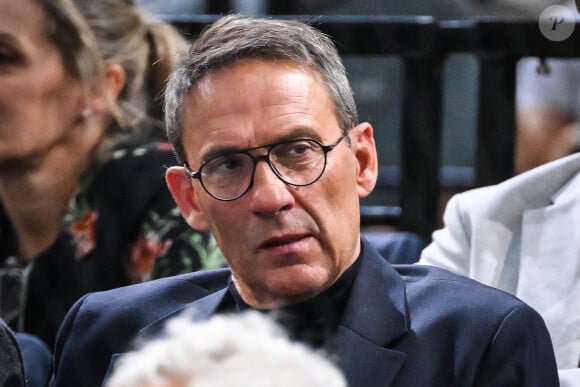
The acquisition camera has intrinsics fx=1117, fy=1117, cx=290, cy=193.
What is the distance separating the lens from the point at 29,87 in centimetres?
265

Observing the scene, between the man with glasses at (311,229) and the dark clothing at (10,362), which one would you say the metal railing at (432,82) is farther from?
the dark clothing at (10,362)

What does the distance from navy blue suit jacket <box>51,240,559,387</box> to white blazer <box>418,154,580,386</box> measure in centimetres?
27

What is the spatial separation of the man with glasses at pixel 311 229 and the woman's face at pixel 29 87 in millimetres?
1037

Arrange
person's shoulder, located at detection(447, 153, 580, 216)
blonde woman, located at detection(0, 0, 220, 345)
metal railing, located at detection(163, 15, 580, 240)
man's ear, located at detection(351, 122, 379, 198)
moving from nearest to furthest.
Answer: man's ear, located at detection(351, 122, 379, 198) → person's shoulder, located at detection(447, 153, 580, 216) → metal railing, located at detection(163, 15, 580, 240) → blonde woman, located at detection(0, 0, 220, 345)

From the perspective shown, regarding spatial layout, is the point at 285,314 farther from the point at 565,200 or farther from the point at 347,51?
the point at 347,51

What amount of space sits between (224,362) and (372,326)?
78cm

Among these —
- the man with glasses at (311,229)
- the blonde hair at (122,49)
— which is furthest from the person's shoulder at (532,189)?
the blonde hair at (122,49)

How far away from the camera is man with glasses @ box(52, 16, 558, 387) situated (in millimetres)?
1451

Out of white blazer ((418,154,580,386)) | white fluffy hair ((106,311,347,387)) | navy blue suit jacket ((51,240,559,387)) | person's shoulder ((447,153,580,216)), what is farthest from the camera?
person's shoulder ((447,153,580,216))

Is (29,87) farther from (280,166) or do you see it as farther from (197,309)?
(280,166)

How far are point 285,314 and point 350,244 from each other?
0.14 metres

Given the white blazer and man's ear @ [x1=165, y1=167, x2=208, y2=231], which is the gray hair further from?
the white blazer

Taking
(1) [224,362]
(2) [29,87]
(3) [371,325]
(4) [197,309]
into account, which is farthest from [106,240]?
(1) [224,362]

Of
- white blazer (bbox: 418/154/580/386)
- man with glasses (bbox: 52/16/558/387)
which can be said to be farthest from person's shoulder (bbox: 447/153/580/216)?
man with glasses (bbox: 52/16/558/387)
